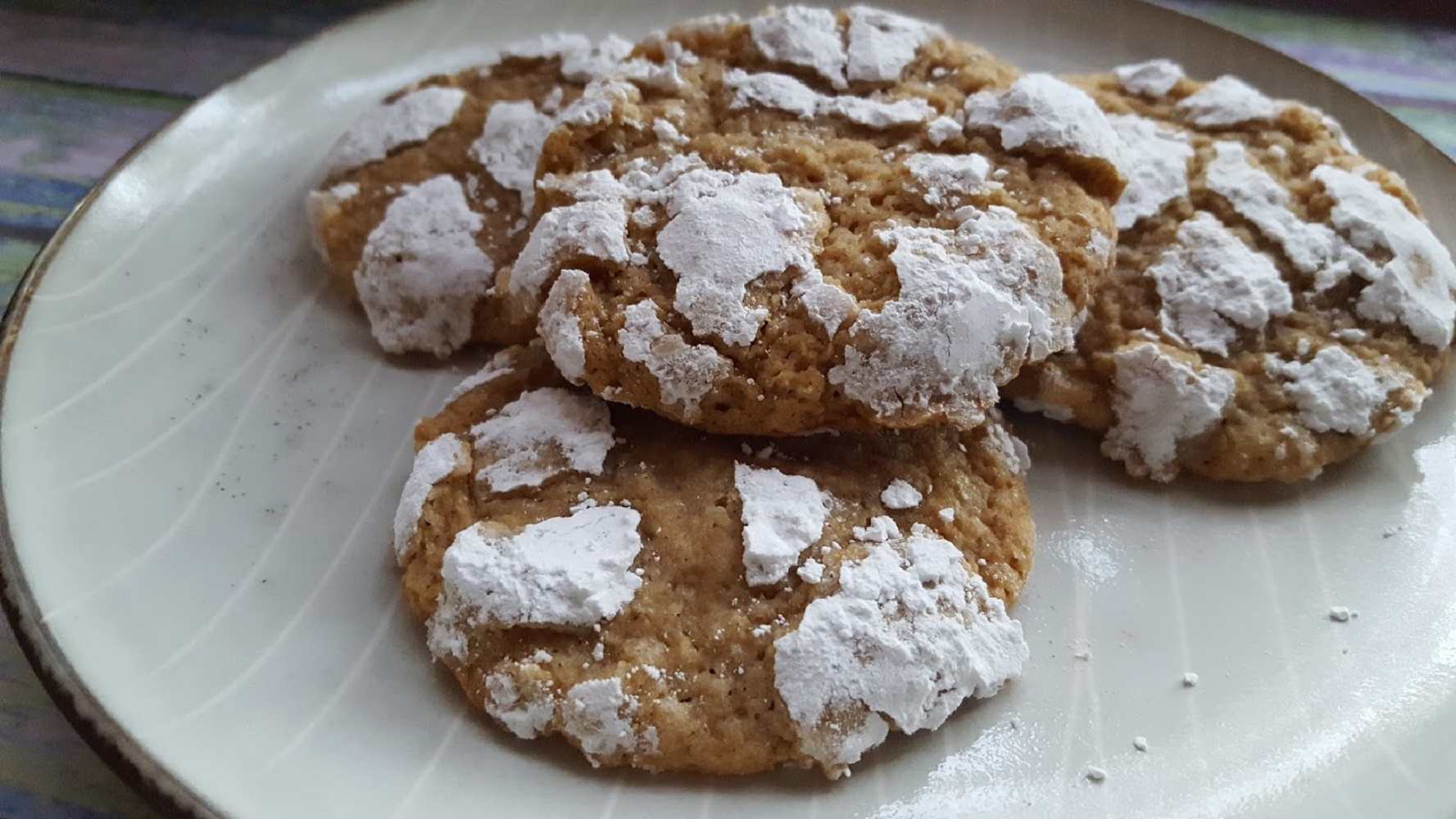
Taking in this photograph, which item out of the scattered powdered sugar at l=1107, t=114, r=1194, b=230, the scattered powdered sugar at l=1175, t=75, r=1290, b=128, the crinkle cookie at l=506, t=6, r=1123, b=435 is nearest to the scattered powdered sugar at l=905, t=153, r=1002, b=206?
the crinkle cookie at l=506, t=6, r=1123, b=435

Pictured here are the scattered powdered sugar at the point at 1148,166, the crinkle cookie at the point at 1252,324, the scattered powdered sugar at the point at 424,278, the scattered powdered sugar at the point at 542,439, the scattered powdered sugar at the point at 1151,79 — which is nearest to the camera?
the scattered powdered sugar at the point at 542,439

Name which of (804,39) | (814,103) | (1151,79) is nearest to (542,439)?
(814,103)

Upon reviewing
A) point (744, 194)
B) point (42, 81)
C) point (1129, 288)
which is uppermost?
point (744, 194)

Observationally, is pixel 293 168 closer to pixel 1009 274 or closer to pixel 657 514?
pixel 657 514

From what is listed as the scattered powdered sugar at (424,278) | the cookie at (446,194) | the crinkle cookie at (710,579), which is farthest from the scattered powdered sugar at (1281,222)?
the scattered powdered sugar at (424,278)

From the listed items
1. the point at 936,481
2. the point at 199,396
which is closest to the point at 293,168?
the point at 199,396

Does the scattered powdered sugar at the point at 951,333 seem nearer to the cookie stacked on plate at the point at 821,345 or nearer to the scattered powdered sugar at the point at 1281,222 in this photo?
the cookie stacked on plate at the point at 821,345
